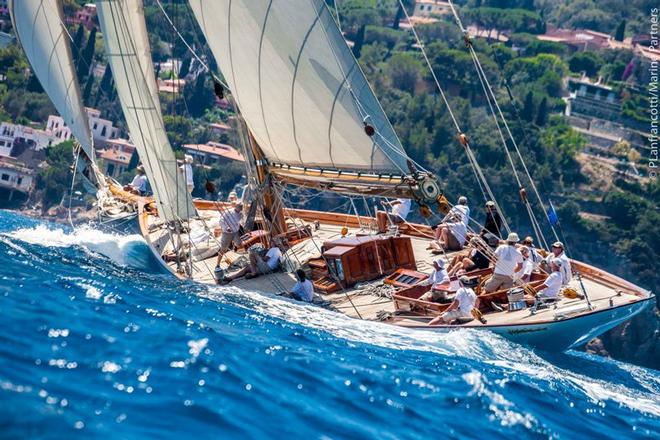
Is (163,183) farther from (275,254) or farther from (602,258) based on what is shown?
(602,258)

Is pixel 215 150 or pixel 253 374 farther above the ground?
pixel 253 374

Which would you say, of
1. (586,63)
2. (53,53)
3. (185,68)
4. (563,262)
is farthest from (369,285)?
(586,63)

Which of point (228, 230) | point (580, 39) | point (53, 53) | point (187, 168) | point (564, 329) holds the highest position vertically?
point (53, 53)

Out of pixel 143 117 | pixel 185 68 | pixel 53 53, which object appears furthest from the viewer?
pixel 185 68

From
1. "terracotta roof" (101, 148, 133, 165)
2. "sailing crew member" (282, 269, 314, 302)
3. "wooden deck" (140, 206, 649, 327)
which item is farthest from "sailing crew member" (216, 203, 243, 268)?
"terracotta roof" (101, 148, 133, 165)

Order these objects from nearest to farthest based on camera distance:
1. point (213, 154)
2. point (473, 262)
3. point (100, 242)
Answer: point (473, 262) → point (100, 242) → point (213, 154)

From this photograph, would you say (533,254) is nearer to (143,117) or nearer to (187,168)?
(143,117)

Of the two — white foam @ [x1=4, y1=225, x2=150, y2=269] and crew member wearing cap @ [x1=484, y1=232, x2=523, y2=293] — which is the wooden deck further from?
crew member wearing cap @ [x1=484, y1=232, x2=523, y2=293]

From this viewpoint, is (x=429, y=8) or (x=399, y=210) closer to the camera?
(x=399, y=210)
